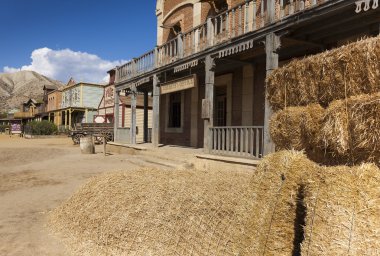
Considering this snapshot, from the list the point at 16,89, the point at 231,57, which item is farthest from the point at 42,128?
the point at 16,89

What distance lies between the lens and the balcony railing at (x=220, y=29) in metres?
7.66

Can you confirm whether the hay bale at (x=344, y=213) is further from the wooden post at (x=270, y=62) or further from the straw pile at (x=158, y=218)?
the wooden post at (x=270, y=62)

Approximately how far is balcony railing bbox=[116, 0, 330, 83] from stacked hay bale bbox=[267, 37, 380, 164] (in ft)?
12.5

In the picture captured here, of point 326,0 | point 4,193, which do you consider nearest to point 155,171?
point 4,193

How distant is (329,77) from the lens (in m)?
3.29

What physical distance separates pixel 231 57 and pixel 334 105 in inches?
304

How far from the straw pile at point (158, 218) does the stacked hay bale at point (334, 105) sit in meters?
0.90

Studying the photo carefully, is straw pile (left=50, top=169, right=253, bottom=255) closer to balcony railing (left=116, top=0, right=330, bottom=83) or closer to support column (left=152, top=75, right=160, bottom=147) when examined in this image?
balcony railing (left=116, top=0, right=330, bottom=83)

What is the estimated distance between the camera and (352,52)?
10.1 feet

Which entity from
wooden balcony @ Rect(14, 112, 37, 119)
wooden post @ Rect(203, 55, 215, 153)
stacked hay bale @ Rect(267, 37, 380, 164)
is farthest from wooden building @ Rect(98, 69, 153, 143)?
wooden balcony @ Rect(14, 112, 37, 119)

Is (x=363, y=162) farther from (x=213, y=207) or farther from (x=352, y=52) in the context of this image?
(x=213, y=207)

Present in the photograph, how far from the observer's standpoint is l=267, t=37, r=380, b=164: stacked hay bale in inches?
106

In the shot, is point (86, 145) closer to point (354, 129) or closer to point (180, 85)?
point (180, 85)

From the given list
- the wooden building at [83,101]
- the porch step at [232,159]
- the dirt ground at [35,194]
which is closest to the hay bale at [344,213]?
the dirt ground at [35,194]
